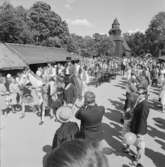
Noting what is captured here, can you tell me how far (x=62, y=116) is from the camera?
3748 millimetres

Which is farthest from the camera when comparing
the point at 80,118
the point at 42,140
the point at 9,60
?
the point at 9,60

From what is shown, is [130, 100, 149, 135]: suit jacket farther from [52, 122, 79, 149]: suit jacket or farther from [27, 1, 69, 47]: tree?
[27, 1, 69, 47]: tree

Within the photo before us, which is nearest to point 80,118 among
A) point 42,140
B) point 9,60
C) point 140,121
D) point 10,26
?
point 140,121

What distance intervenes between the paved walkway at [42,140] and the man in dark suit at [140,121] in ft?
2.12

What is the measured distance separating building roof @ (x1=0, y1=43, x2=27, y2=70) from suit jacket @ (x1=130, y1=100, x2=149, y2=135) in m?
12.3

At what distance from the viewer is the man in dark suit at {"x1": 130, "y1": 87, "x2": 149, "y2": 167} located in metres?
4.47

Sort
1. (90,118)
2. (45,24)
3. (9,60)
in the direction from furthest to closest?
(45,24), (9,60), (90,118)

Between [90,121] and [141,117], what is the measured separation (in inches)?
51.7

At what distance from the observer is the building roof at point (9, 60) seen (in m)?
15.2

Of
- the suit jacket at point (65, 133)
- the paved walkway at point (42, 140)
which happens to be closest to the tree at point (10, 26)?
the paved walkway at point (42, 140)

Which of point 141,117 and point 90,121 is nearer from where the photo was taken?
point 90,121

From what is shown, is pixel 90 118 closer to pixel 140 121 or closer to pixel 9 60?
pixel 140 121

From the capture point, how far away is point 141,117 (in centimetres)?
451

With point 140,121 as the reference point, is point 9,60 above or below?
above
